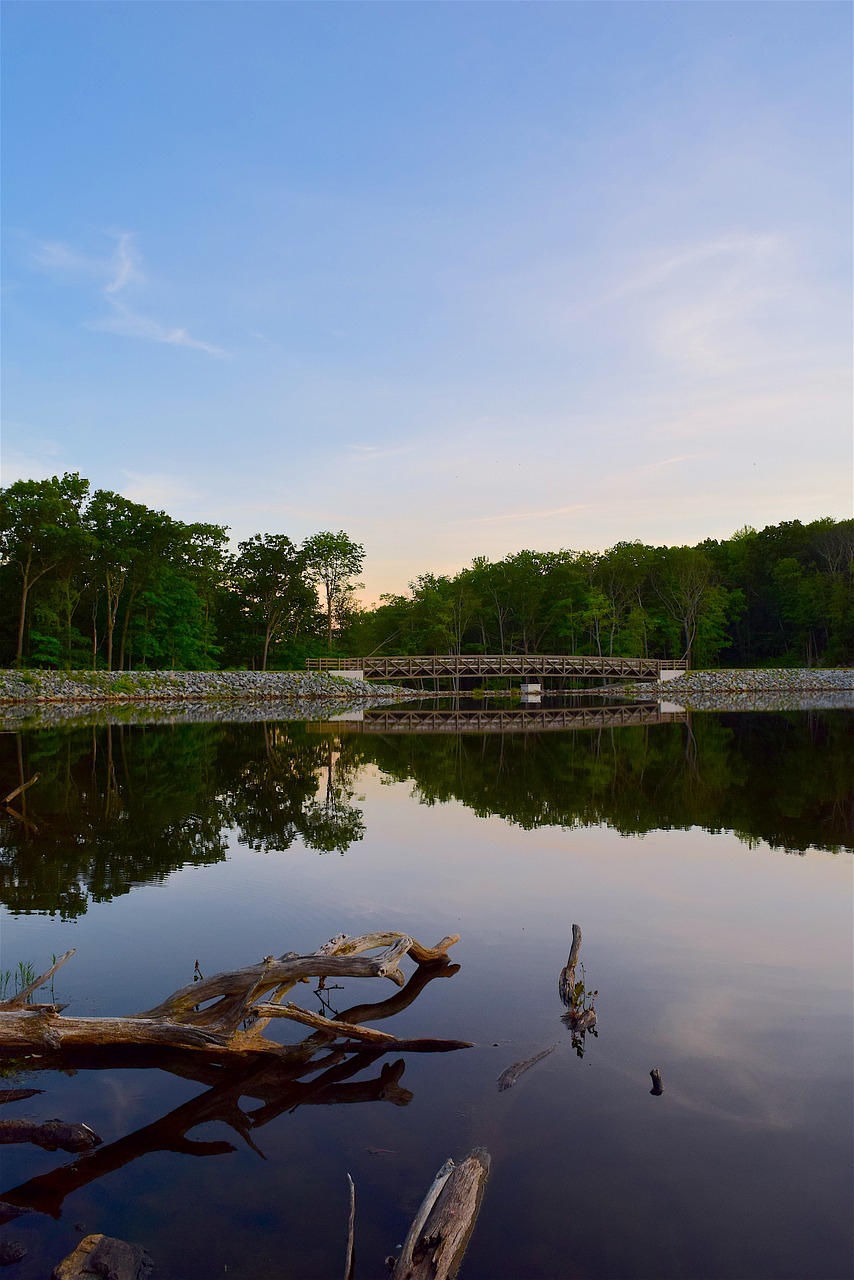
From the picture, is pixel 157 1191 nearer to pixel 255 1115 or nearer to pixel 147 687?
pixel 255 1115

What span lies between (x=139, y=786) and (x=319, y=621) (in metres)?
56.2

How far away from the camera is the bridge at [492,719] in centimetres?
3606

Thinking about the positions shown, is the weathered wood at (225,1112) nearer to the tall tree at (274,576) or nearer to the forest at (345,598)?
the forest at (345,598)

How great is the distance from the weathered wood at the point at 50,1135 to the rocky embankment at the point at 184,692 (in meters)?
35.2

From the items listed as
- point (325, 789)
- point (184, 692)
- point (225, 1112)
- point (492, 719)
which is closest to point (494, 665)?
point (492, 719)

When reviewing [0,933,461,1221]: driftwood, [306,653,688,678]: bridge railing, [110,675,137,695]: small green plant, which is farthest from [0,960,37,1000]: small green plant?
[306,653,688,678]: bridge railing

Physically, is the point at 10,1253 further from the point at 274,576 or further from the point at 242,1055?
the point at 274,576

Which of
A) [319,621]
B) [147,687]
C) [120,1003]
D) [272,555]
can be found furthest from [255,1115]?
[319,621]

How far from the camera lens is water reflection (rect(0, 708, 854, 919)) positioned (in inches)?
473

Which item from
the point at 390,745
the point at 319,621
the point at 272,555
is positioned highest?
the point at 272,555

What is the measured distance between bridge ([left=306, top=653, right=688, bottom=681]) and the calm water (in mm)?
47349

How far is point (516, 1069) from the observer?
18.4 feet

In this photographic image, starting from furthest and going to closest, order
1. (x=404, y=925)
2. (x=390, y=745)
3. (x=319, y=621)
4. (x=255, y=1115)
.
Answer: (x=319, y=621) < (x=390, y=745) < (x=404, y=925) < (x=255, y=1115)

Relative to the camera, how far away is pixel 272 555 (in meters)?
67.8
